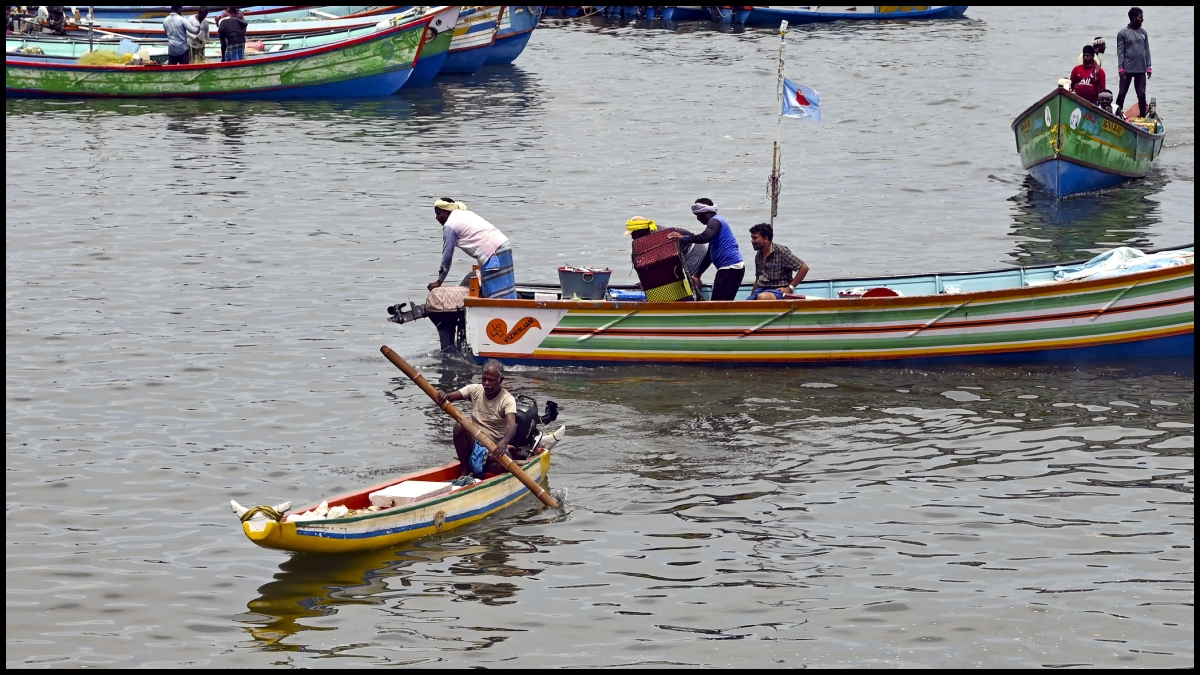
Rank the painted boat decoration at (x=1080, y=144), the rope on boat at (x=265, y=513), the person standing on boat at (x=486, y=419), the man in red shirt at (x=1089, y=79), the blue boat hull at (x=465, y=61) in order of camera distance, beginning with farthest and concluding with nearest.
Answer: the blue boat hull at (x=465, y=61) < the man in red shirt at (x=1089, y=79) < the painted boat decoration at (x=1080, y=144) < the person standing on boat at (x=486, y=419) < the rope on boat at (x=265, y=513)

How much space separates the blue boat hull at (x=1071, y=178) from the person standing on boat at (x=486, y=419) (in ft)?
51.6

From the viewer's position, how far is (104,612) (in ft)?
37.6

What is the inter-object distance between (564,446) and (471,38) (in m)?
27.2

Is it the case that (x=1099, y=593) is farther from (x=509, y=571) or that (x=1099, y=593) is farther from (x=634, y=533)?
(x=509, y=571)

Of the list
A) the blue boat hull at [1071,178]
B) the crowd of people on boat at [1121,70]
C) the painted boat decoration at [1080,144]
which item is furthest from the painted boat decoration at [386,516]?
the crowd of people on boat at [1121,70]

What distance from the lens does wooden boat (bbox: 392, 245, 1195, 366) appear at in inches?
651

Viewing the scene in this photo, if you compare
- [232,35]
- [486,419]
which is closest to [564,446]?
[486,419]

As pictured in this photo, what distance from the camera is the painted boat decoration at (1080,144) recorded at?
24.9 metres

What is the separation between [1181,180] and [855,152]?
22.4 ft

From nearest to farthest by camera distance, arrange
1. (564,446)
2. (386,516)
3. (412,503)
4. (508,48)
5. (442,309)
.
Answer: (386,516)
(412,503)
(564,446)
(442,309)
(508,48)

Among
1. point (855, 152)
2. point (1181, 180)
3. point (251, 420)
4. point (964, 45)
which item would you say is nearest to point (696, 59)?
point (964, 45)

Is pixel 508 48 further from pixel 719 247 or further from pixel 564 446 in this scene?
pixel 564 446

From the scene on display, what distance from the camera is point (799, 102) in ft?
64.1

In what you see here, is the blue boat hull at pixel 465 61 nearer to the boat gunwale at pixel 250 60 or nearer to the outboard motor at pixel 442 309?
the boat gunwale at pixel 250 60
